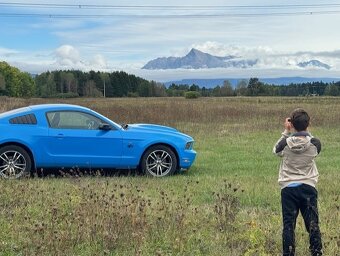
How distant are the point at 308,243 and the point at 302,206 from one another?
2.11 ft

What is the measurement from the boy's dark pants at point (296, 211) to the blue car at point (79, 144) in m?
5.14

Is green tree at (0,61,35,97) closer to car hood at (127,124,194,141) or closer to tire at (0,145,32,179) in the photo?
car hood at (127,124,194,141)

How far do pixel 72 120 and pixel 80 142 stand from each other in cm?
45

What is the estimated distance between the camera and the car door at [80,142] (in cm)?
936

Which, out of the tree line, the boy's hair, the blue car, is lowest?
the blue car

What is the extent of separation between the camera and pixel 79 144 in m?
9.45

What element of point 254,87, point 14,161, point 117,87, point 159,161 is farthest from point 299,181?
point 117,87

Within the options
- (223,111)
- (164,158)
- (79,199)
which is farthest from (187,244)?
(223,111)

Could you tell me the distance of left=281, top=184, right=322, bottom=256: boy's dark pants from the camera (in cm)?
469

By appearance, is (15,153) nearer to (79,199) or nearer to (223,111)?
(79,199)

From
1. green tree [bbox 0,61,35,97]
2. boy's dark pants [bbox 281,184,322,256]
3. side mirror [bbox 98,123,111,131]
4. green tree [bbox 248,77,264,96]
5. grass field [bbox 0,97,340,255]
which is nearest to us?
boy's dark pants [bbox 281,184,322,256]

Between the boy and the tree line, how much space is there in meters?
88.7

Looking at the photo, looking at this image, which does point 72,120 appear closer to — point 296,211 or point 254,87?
point 296,211

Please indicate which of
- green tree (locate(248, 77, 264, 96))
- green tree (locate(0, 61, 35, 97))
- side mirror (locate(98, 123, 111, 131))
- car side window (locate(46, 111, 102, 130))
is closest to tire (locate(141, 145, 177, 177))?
side mirror (locate(98, 123, 111, 131))
